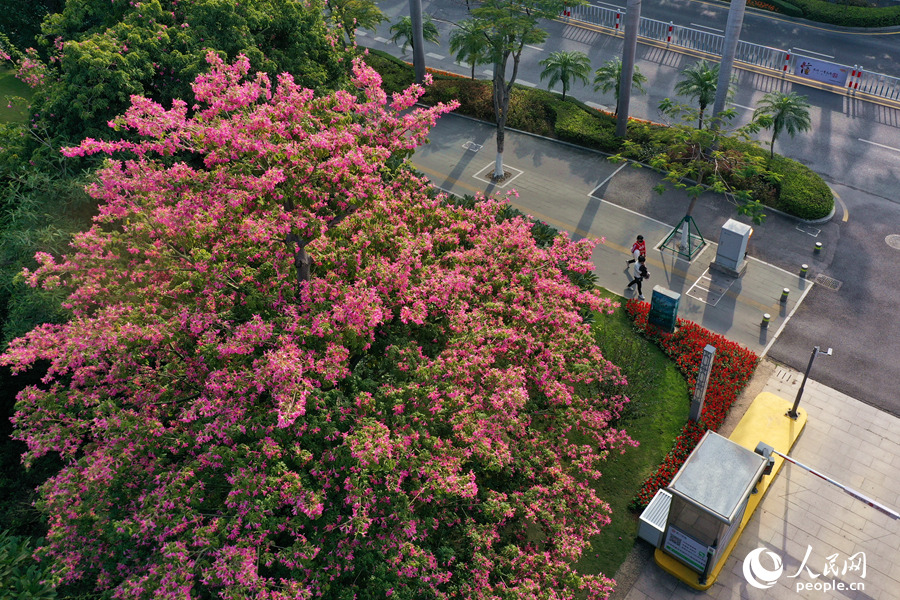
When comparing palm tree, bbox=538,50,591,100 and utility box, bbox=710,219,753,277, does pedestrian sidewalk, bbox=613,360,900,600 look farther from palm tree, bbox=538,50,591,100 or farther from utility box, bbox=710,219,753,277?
palm tree, bbox=538,50,591,100

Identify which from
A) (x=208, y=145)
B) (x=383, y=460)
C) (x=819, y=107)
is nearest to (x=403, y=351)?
(x=383, y=460)

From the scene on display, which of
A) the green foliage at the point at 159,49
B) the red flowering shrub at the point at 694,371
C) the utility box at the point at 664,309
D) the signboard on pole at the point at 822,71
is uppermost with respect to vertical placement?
the green foliage at the point at 159,49

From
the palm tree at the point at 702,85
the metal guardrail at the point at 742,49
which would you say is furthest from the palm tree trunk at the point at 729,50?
the metal guardrail at the point at 742,49

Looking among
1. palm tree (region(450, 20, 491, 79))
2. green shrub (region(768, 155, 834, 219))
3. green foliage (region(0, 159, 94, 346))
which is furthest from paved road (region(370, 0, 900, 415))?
green foliage (region(0, 159, 94, 346))

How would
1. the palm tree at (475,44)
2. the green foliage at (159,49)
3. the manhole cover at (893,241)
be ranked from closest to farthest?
A: the green foliage at (159,49)
the manhole cover at (893,241)
the palm tree at (475,44)

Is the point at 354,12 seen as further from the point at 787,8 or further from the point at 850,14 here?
the point at 850,14

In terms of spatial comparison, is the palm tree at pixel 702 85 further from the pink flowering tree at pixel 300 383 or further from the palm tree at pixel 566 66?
the pink flowering tree at pixel 300 383
